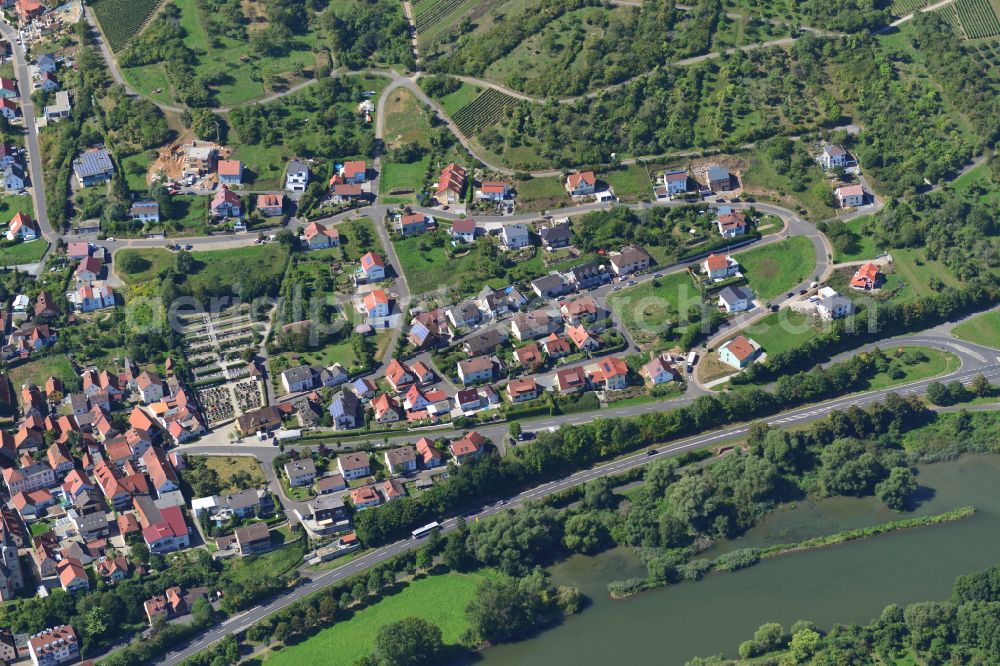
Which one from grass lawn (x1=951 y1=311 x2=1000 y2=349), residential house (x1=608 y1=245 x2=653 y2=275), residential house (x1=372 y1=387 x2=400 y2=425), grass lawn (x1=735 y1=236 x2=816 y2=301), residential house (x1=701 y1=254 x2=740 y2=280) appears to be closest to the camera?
residential house (x1=372 y1=387 x2=400 y2=425)

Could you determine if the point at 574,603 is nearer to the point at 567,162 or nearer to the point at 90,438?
the point at 90,438

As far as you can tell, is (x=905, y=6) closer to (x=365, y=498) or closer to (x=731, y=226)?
(x=731, y=226)

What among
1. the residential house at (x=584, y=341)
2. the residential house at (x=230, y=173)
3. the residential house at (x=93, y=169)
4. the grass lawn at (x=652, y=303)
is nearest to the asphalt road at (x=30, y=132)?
the residential house at (x=93, y=169)

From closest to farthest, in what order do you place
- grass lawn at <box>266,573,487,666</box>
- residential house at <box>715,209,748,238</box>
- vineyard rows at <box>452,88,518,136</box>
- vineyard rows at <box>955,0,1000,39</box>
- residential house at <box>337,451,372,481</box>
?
grass lawn at <box>266,573,487,666</box> < residential house at <box>337,451,372,481</box> < residential house at <box>715,209,748,238</box> < vineyard rows at <box>452,88,518,136</box> < vineyard rows at <box>955,0,1000,39</box>

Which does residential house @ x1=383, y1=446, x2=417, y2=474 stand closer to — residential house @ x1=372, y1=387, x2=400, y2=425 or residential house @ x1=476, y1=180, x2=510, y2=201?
residential house @ x1=372, y1=387, x2=400, y2=425

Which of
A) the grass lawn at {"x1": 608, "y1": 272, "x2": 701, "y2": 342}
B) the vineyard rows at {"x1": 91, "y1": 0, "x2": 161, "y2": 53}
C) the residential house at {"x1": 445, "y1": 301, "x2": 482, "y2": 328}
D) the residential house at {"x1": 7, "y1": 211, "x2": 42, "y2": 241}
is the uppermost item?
the vineyard rows at {"x1": 91, "y1": 0, "x2": 161, "y2": 53}

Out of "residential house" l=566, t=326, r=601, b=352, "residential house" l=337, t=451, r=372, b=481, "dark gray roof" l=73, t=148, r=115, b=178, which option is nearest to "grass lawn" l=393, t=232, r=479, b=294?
"residential house" l=566, t=326, r=601, b=352


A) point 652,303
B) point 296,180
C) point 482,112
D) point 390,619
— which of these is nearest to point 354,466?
point 390,619
